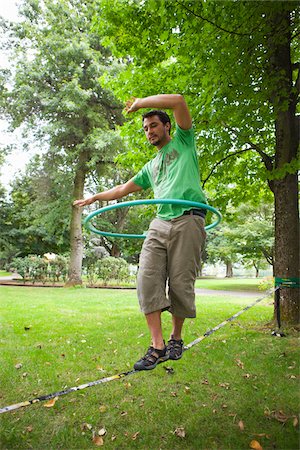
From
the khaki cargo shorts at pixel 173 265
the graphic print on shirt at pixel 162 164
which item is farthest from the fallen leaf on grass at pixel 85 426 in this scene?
the graphic print on shirt at pixel 162 164

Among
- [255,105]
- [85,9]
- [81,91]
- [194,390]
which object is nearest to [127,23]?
[255,105]

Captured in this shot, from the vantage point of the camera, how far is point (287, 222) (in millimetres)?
5574


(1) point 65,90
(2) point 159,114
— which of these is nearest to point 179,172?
(2) point 159,114

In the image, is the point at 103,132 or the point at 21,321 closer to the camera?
the point at 21,321

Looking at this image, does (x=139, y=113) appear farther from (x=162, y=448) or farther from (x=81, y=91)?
(x=81, y=91)

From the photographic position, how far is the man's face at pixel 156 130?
9.02ft

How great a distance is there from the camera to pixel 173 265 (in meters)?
2.68

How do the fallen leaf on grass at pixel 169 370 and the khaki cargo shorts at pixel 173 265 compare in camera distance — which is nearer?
the khaki cargo shorts at pixel 173 265

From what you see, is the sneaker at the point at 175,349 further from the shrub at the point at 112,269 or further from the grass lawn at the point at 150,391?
the shrub at the point at 112,269

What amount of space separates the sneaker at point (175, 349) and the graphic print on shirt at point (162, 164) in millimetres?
1289

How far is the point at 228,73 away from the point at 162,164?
2252 mm

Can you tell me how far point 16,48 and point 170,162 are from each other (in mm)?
14059

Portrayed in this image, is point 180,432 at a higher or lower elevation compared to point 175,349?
lower

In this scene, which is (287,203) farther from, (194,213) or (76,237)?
(76,237)
